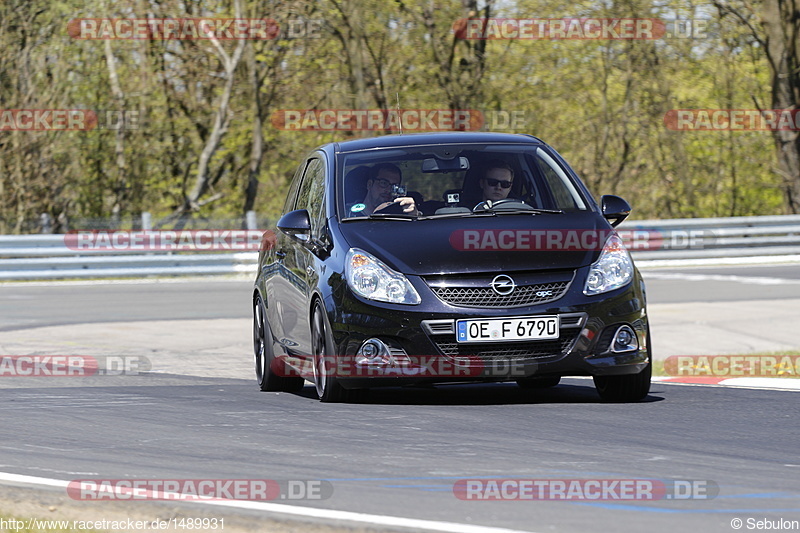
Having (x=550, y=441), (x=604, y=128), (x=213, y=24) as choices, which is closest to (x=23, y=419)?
(x=550, y=441)

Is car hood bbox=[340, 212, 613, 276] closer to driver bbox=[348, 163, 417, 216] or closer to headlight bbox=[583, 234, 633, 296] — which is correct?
headlight bbox=[583, 234, 633, 296]

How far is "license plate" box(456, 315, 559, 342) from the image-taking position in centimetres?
815

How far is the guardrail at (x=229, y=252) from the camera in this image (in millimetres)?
27969

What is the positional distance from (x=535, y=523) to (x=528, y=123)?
30820 mm

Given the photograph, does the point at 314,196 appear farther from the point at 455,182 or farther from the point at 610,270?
the point at 610,270

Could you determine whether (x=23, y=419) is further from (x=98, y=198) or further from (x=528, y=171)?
(x=98, y=198)

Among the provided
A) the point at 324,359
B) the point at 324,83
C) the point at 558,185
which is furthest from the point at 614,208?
the point at 324,83

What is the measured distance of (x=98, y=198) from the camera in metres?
35.0

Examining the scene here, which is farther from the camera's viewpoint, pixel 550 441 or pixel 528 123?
pixel 528 123

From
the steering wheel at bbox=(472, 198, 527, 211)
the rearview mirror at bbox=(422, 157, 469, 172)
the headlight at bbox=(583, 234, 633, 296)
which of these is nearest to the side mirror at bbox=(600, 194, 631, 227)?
the headlight at bbox=(583, 234, 633, 296)

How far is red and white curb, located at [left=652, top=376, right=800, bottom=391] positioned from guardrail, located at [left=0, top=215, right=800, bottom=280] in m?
18.6

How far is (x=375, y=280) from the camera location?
830 cm

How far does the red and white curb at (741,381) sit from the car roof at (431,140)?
2122 millimetres

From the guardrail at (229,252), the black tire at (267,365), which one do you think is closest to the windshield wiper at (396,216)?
the black tire at (267,365)
